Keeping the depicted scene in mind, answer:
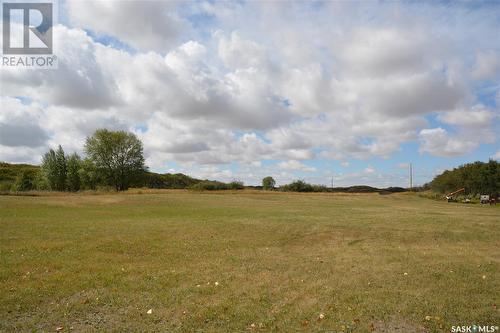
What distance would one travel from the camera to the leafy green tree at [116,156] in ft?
259

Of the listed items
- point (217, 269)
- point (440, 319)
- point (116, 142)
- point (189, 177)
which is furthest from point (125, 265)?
point (189, 177)

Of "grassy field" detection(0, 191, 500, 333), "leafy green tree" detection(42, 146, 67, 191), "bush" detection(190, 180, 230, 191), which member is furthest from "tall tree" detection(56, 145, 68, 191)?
"grassy field" detection(0, 191, 500, 333)

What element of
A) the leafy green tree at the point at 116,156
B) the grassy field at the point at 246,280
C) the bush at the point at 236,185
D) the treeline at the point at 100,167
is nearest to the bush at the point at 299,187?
the bush at the point at 236,185

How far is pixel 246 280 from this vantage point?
10516 mm

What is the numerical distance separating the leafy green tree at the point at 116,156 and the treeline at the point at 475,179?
2861 inches

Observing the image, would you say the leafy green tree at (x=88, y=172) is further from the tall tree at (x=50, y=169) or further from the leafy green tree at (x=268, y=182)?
the leafy green tree at (x=268, y=182)

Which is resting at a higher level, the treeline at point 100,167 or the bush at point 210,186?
the treeline at point 100,167

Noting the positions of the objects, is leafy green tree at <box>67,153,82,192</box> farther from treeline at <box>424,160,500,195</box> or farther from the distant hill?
treeline at <box>424,160,500,195</box>

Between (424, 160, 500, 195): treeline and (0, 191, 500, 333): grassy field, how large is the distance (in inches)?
2659

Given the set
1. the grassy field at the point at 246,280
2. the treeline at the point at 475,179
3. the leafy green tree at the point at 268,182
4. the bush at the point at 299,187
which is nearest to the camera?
the grassy field at the point at 246,280

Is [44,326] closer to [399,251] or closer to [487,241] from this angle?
[399,251]

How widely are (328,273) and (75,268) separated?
814cm

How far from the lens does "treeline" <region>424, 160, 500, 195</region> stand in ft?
246

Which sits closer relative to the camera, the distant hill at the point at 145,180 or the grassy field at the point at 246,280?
the grassy field at the point at 246,280
